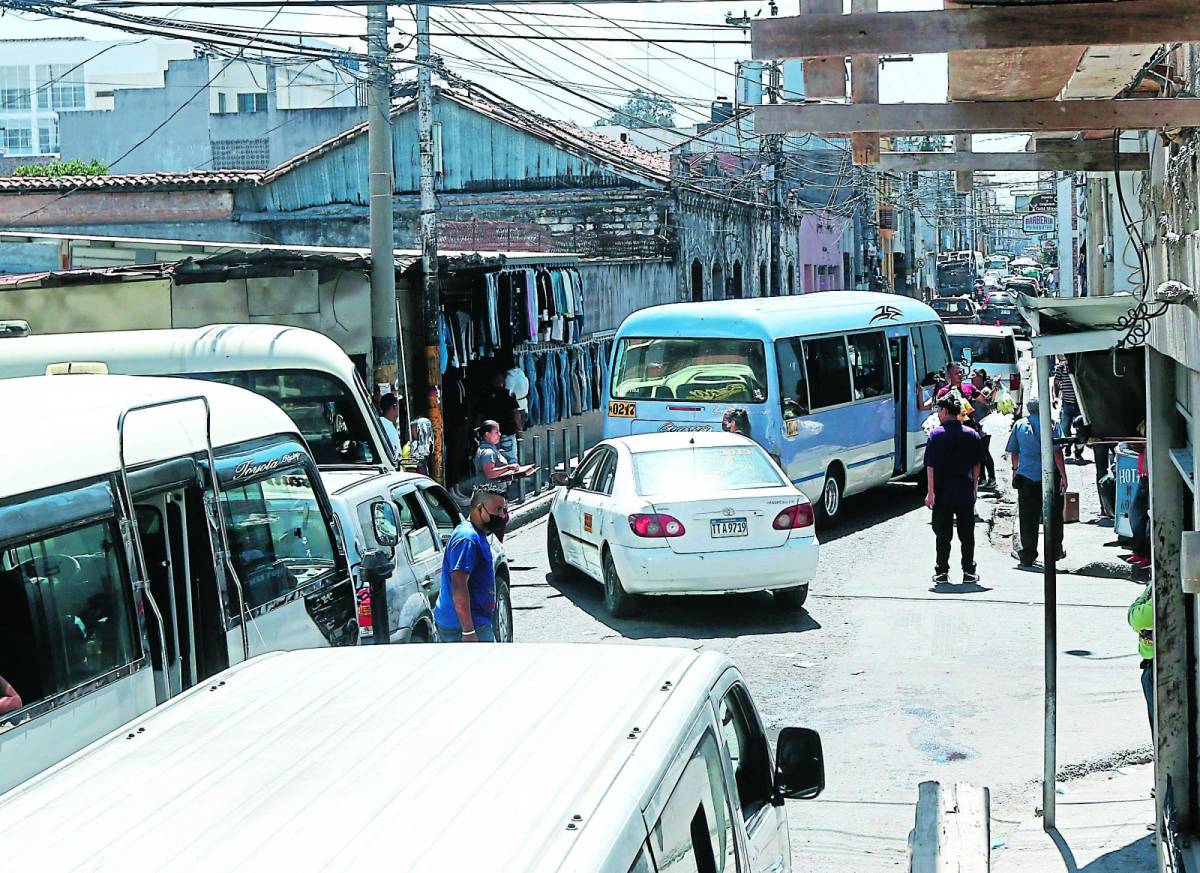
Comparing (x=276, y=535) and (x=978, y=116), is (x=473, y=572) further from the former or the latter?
(x=978, y=116)

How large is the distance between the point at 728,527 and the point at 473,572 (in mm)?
4338

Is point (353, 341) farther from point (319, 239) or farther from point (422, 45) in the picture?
point (319, 239)

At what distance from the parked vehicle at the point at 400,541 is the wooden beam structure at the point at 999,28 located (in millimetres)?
4952

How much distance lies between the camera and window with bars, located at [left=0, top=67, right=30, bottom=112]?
130 m

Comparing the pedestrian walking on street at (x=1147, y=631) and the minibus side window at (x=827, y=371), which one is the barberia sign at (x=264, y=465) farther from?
the minibus side window at (x=827, y=371)

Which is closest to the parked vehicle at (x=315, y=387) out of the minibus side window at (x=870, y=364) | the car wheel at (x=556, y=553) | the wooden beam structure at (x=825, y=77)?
the car wheel at (x=556, y=553)

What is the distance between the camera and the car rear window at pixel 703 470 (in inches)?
513

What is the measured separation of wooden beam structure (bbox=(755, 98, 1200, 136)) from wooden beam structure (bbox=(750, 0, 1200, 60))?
47cm

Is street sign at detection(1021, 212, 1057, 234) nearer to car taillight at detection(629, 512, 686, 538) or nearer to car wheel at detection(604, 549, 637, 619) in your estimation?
car wheel at detection(604, 549, 637, 619)

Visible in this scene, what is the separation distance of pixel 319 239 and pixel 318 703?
31.1m

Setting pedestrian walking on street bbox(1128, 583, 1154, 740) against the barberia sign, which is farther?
pedestrian walking on street bbox(1128, 583, 1154, 740)

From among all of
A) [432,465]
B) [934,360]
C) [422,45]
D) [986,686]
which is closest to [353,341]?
[432,465]

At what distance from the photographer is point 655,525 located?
12.6 m

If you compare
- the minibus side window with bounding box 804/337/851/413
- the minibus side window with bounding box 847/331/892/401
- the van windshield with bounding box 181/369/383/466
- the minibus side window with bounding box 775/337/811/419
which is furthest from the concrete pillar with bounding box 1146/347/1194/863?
the minibus side window with bounding box 847/331/892/401
